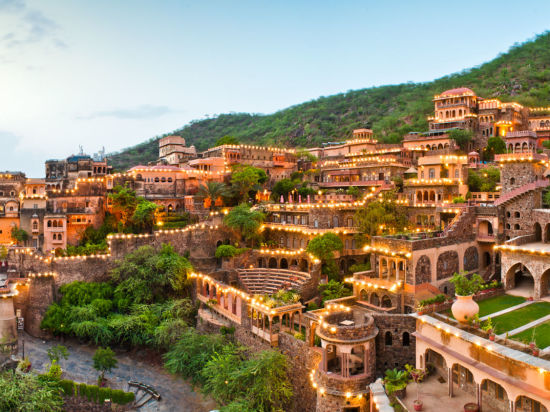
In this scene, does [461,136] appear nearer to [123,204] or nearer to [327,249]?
[327,249]

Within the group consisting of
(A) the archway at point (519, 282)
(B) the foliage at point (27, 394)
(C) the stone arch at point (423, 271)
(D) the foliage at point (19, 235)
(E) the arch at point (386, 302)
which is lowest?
(B) the foliage at point (27, 394)

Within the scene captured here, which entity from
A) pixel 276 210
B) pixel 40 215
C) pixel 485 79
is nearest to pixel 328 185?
pixel 276 210

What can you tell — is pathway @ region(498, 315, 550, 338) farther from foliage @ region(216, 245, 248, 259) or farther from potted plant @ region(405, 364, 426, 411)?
foliage @ region(216, 245, 248, 259)

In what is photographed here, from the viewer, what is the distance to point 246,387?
25156 millimetres

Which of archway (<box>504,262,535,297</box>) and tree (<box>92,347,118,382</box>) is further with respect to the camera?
tree (<box>92,347,118,382</box>)

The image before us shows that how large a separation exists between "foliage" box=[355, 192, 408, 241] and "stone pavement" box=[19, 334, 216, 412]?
1917cm

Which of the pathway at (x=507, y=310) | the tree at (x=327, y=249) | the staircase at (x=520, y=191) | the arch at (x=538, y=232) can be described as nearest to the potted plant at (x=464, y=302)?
the pathway at (x=507, y=310)

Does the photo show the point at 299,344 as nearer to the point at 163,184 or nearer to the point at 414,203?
the point at 414,203

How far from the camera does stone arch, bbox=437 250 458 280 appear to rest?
29453 mm

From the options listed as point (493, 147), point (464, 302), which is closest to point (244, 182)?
point (493, 147)

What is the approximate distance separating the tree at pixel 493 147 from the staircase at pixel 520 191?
21.1 metres

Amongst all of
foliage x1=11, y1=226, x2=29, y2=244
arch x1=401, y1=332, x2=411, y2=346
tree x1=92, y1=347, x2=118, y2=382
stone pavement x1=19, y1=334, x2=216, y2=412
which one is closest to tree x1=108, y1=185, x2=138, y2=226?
foliage x1=11, y1=226, x2=29, y2=244

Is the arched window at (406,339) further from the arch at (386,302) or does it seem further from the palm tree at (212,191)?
the palm tree at (212,191)

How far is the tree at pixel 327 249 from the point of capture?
117ft
